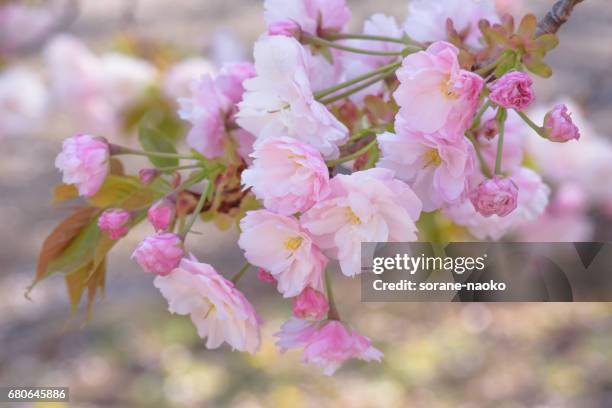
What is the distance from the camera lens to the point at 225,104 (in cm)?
71

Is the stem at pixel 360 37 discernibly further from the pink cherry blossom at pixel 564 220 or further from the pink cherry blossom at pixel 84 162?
the pink cherry blossom at pixel 564 220

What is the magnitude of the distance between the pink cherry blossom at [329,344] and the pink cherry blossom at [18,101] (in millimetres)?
1901

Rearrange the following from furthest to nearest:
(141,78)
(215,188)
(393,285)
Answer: (141,78)
(393,285)
(215,188)

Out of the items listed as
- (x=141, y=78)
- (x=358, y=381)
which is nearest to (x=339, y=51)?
(x=141, y=78)

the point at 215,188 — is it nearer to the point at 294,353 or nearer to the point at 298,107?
the point at 298,107

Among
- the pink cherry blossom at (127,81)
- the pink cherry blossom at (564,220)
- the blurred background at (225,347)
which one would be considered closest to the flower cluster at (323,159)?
the pink cherry blossom at (564,220)

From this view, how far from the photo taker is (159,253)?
23.5 inches

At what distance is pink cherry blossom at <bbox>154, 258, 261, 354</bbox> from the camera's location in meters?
Answer: 0.61

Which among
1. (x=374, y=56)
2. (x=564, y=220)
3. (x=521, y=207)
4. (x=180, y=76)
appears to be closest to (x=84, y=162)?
(x=374, y=56)

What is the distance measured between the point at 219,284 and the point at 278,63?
0.55 ft

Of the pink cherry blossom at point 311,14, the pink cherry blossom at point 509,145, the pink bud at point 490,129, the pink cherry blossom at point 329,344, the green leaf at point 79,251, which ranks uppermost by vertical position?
the pink cherry blossom at point 311,14
